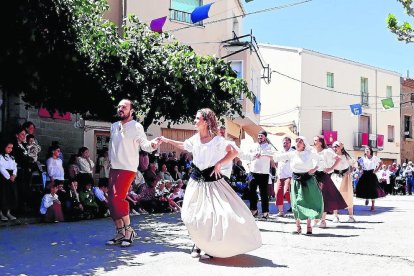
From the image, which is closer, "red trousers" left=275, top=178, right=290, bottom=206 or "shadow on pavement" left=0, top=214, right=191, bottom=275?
"shadow on pavement" left=0, top=214, right=191, bottom=275

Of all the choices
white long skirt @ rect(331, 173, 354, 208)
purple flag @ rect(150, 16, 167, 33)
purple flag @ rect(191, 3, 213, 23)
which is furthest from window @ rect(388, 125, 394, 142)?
white long skirt @ rect(331, 173, 354, 208)

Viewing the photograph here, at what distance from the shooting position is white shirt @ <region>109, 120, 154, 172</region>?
750 centimetres

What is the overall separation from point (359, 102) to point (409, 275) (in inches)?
1373

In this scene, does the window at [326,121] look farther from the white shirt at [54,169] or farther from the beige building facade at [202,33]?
the white shirt at [54,169]

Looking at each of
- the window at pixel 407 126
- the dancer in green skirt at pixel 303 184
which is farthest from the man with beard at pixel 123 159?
the window at pixel 407 126

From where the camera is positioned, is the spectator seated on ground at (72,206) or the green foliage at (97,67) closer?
the green foliage at (97,67)

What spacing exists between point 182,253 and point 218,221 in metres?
0.97

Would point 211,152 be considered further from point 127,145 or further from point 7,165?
point 7,165

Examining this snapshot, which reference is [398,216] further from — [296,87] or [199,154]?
[296,87]

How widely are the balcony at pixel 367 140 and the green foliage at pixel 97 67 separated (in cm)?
2537

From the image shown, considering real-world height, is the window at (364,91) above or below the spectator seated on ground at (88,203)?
above

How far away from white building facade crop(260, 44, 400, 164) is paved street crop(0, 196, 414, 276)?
25.6 m

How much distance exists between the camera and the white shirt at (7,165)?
10352 millimetres

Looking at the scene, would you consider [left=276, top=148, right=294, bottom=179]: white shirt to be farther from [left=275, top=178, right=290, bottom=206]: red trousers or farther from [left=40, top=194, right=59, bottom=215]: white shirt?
[left=40, top=194, right=59, bottom=215]: white shirt
